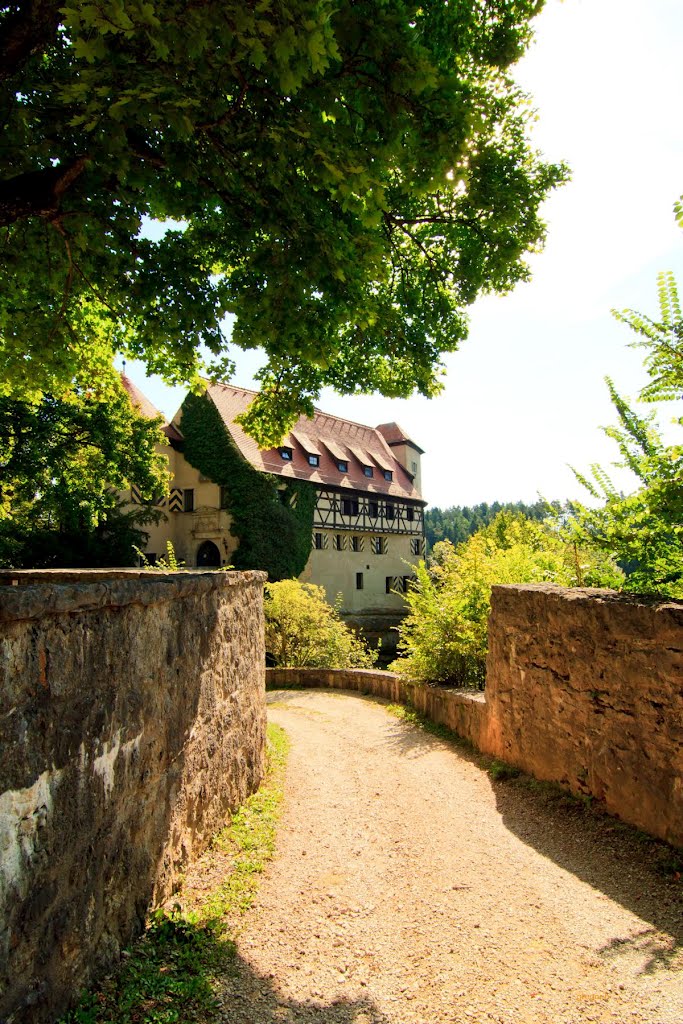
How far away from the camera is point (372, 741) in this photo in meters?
7.92

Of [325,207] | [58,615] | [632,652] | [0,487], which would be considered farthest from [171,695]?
[0,487]

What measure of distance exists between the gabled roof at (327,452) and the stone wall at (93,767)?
20.8 metres

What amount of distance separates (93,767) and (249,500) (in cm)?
2321

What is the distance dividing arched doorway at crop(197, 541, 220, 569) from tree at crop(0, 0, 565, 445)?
61.0 ft

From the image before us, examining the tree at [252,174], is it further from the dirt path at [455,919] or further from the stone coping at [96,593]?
the dirt path at [455,919]

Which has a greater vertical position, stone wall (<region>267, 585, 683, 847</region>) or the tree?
the tree

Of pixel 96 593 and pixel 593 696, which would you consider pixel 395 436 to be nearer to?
pixel 593 696

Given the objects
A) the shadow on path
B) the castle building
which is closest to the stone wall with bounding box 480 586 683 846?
the shadow on path

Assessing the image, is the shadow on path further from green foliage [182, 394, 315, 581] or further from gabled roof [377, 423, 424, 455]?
gabled roof [377, 423, 424, 455]

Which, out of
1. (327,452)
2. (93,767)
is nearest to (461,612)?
(93,767)

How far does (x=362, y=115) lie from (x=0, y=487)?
16.3 meters

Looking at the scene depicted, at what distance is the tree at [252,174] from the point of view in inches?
147

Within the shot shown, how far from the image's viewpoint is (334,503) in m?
30.5

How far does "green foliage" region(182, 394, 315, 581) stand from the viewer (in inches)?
1005
